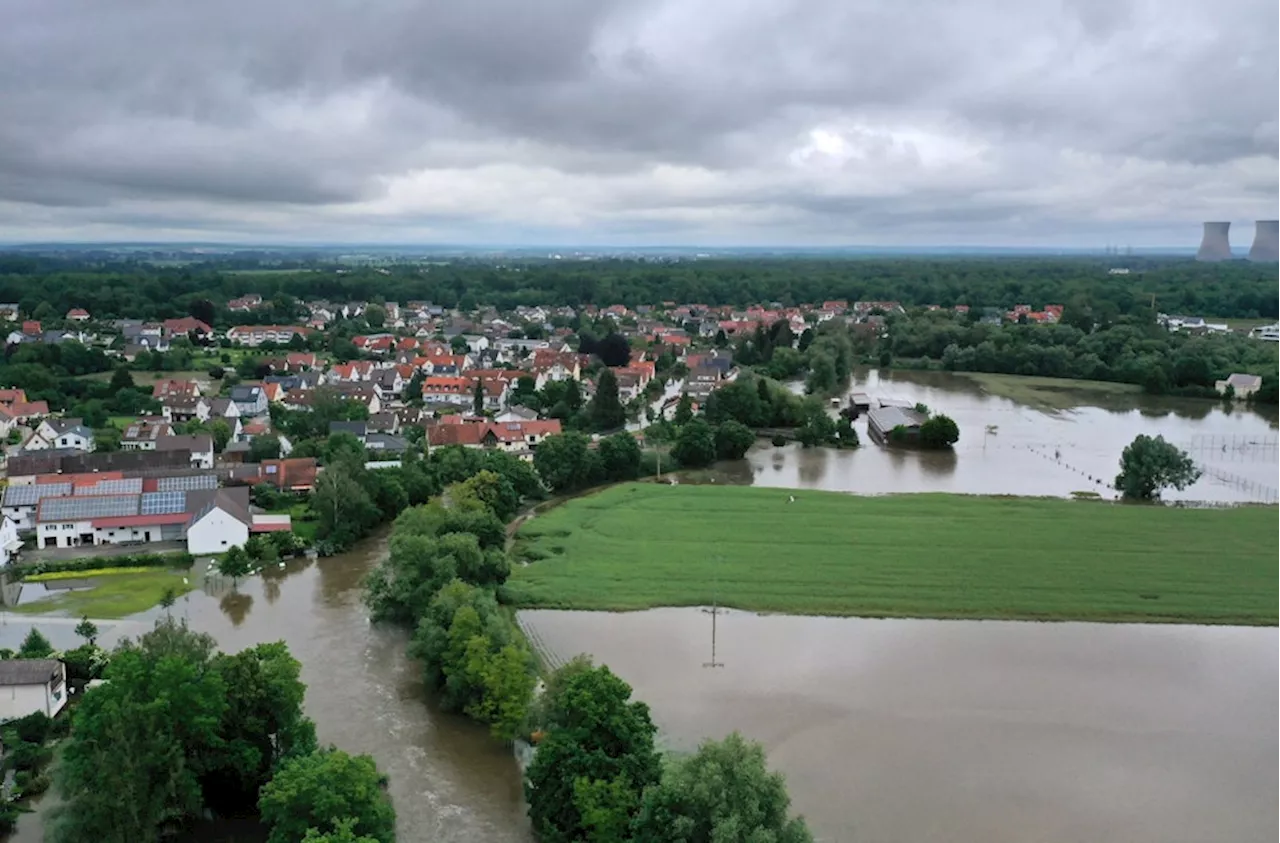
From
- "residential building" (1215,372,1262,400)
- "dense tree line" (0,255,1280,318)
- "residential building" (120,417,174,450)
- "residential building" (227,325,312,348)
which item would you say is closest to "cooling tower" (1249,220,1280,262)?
"dense tree line" (0,255,1280,318)

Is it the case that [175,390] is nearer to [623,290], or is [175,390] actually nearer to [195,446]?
Result: [195,446]

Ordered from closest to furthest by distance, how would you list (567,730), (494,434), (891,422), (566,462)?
(567,730) → (566,462) → (494,434) → (891,422)

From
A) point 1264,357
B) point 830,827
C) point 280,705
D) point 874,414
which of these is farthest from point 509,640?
point 1264,357

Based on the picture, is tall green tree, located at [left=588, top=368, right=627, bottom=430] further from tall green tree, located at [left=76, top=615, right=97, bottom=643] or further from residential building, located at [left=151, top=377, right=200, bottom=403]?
tall green tree, located at [left=76, top=615, right=97, bottom=643]

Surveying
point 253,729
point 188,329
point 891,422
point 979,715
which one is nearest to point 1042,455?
point 891,422

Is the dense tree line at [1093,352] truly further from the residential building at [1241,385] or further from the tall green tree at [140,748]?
the tall green tree at [140,748]

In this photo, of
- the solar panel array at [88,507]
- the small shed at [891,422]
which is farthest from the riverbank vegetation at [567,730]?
the small shed at [891,422]
